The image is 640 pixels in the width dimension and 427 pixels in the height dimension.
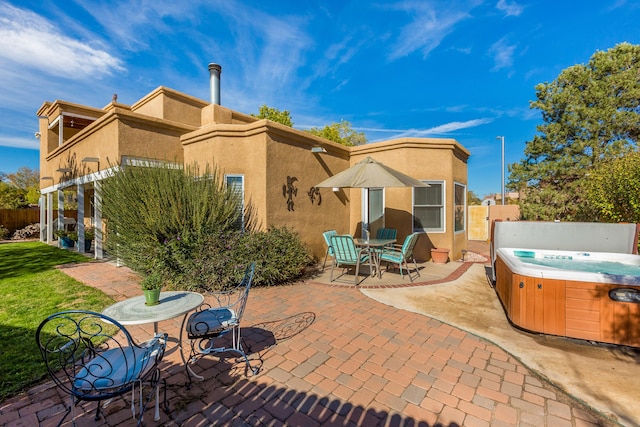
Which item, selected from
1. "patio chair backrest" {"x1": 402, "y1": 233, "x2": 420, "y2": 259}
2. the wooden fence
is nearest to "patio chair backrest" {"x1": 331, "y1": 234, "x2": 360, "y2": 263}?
"patio chair backrest" {"x1": 402, "y1": 233, "x2": 420, "y2": 259}

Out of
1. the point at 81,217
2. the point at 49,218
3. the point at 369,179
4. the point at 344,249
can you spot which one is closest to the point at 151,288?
the point at 344,249

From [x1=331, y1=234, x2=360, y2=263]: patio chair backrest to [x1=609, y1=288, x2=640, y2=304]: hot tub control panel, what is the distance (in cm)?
418

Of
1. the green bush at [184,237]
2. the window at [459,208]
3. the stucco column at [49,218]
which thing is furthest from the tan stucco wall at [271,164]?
the stucco column at [49,218]

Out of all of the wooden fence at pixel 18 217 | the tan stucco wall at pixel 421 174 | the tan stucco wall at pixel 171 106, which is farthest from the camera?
the wooden fence at pixel 18 217

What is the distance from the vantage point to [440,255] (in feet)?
29.2

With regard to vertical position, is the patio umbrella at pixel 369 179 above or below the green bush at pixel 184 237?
above

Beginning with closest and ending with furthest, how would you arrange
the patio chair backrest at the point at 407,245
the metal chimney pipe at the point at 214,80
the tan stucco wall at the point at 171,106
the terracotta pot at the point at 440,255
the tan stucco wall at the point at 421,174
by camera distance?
the patio chair backrest at the point at 407,245, the terracotta pot at the point at 440,255, the tan stucco wall at the point at 421,174, the metal chimney pipe at the point at 214,80, the tan stucco wall at the point at 171,106

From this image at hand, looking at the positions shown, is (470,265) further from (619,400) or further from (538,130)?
(538,130)

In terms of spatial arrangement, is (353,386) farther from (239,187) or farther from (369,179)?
(239,187)

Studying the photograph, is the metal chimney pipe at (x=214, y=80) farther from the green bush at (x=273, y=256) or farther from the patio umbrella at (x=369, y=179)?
the green bush at (x=273, y=256)

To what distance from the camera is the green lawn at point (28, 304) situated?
321cm

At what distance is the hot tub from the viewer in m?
3.60

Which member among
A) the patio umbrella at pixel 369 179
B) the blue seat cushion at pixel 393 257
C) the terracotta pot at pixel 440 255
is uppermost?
the patio umbrella at pixel 369 179

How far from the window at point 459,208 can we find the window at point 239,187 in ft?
23.1
